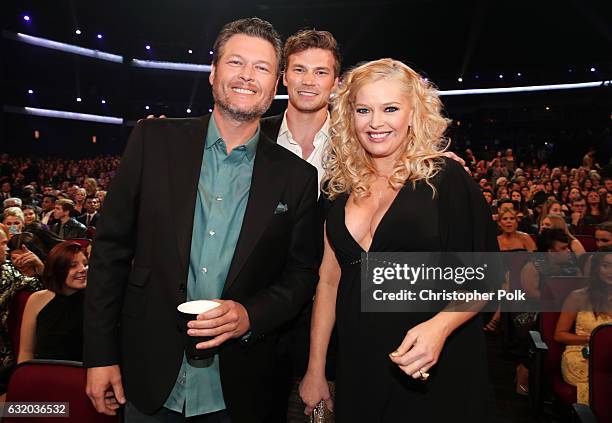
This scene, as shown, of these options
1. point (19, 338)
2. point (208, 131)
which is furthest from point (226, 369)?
point (19, 338)

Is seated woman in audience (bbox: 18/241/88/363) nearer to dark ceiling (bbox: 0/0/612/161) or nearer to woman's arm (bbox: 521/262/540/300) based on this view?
woman's arm (bbox: 521/262/540/300)

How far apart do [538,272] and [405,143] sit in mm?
3411

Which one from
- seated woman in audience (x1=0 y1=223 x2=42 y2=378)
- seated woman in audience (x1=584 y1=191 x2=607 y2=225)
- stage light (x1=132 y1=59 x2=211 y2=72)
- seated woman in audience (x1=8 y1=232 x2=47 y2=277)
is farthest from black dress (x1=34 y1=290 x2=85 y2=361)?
stage light (x1=132 y1=59 x2=211 y2=72)

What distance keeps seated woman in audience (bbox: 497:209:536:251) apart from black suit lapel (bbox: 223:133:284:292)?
14.5 feet

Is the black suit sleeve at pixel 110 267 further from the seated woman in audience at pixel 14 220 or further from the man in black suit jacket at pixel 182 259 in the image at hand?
the seated woman in audience at pixel 14 220

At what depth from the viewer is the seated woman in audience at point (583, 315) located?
3248 mm

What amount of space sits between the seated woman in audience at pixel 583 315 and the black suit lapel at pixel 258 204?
2.59 meters

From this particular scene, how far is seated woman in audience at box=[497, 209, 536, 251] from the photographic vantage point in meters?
5.52

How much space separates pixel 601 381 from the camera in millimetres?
2338

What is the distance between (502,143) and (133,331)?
2034 cm

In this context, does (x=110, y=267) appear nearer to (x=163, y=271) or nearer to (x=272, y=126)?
(x=163, y=271)

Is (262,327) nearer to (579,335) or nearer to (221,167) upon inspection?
(221,167)

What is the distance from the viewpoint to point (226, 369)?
62.9 inches

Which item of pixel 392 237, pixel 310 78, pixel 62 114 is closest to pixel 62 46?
pixel 62 114
